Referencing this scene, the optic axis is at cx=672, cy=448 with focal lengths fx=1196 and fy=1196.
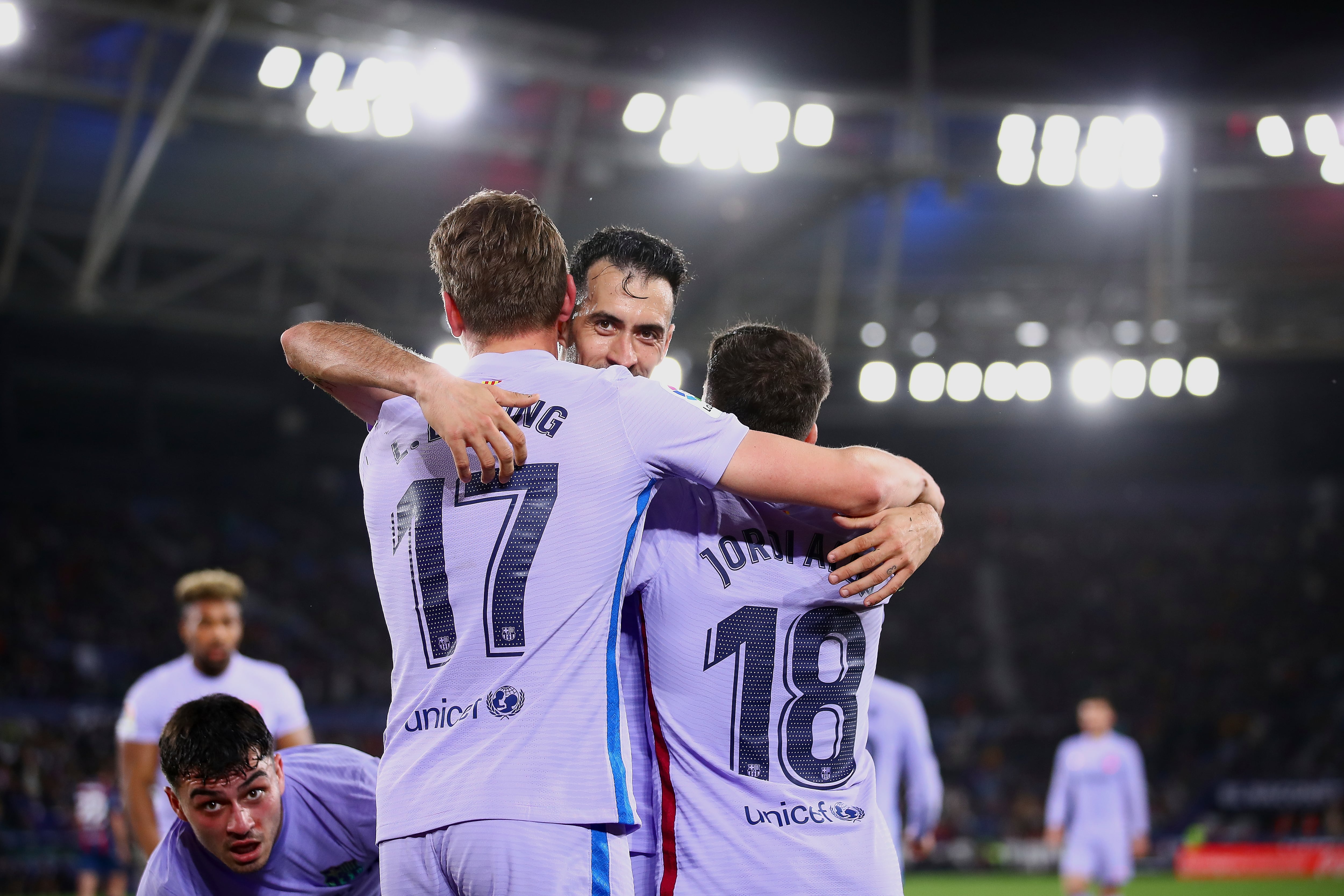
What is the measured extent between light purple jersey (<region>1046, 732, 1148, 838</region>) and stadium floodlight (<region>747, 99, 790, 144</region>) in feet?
24.5

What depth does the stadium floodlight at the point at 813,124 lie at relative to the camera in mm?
13750

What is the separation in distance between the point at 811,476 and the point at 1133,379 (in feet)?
47.8

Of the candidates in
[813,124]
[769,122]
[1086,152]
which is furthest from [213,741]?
[1086,152]

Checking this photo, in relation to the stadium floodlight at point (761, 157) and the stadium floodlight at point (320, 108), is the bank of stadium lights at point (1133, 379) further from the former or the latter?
the stadium floodlight at point (320, 108)

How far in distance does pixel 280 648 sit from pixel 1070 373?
593 inches

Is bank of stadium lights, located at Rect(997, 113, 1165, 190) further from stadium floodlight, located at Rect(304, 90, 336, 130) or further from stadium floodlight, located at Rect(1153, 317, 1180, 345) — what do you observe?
stadium floodlight, located at Rect(304, 90, 336, 130)

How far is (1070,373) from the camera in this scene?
16094mm

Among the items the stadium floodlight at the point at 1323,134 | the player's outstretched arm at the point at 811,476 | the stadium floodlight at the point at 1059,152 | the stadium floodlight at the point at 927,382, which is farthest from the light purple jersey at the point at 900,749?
the stadium floodlight at the point at 1323,134

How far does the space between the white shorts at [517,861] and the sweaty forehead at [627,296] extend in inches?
64.5

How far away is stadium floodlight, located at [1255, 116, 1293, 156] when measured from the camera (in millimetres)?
14312

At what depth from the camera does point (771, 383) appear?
279cm

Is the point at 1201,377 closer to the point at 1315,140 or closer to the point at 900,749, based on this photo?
the point at 1315,140

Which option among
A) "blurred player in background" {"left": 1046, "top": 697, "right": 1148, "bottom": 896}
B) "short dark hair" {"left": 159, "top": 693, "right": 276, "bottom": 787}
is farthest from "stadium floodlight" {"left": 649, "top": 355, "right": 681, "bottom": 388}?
"short dark hair" {"left": 159, "top": 693, "right": 276, "bottom": 787}

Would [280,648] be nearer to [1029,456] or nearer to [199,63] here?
[199,63]
